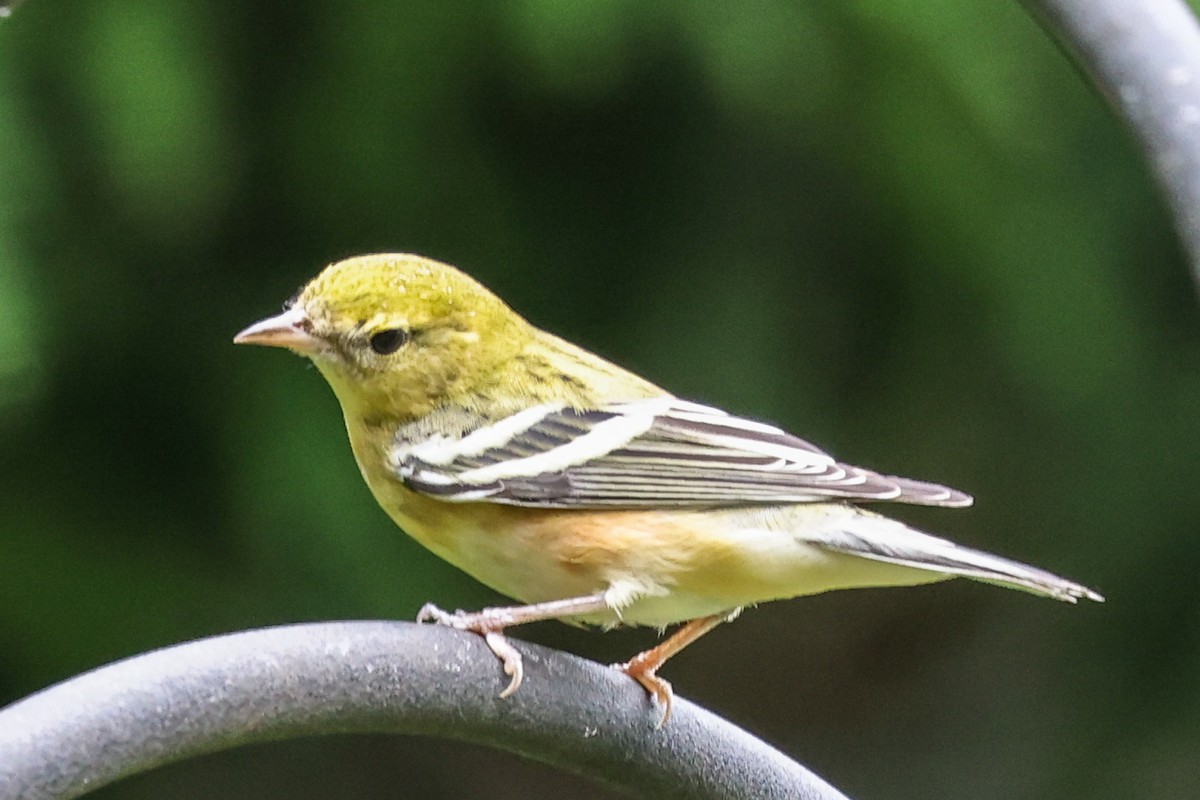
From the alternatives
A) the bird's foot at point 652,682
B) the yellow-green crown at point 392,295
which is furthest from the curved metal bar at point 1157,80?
the yellow-green crown at point 392,295

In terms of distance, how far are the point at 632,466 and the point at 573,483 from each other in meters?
0.09

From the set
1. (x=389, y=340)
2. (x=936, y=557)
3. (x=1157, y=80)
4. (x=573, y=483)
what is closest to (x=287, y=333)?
(x=389, y=340)

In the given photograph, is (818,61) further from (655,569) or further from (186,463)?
(186,463)

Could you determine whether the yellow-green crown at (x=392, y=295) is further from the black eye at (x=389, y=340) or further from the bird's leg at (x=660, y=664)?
the bird's leg at (x=660, y=664)

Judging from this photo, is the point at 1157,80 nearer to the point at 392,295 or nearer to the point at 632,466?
the point at 632,466

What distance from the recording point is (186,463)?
2.69 meters

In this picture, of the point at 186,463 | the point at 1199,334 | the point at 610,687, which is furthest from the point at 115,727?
the point at 1199,334

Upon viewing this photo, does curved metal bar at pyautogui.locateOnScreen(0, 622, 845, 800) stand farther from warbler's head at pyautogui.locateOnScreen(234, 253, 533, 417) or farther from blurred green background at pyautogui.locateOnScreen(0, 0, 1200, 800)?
blurred green background at pyautogui.locateOnScreen(0, 0, 1200, 800)

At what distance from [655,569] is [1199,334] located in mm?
1753

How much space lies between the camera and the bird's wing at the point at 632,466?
1654 mm

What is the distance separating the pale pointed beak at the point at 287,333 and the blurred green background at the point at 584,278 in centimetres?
74

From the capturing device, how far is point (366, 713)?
3.92 ft

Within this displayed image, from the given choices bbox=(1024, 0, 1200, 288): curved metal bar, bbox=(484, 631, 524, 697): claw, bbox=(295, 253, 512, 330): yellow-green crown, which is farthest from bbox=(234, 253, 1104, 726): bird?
bbox=(1024, 0, 1200, 288): curved metal bar

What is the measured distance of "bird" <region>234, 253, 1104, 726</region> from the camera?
63.8 inches
